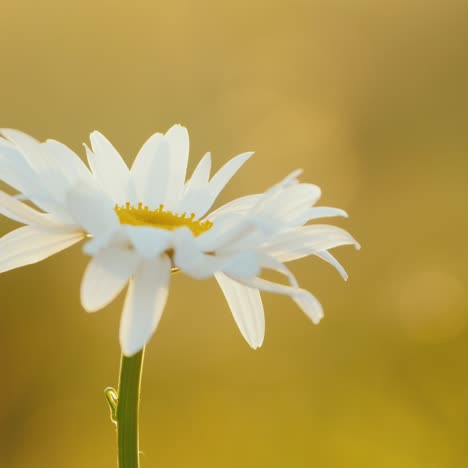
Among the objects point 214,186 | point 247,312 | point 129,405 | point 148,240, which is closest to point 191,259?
point 148,240

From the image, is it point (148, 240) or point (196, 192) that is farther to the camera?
point (196, 192)

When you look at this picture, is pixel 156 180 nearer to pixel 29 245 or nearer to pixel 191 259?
pixel 29 245

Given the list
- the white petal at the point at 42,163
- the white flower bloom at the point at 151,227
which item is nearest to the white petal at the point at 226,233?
the white flower bloom at the point at 151,227

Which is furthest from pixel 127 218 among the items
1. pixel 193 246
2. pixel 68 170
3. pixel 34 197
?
pixel 193 246

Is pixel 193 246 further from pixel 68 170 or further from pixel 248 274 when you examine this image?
pixel 68 170

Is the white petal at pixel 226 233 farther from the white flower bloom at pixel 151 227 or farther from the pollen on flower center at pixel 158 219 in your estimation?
the pollen on flower center at pixel 158 219

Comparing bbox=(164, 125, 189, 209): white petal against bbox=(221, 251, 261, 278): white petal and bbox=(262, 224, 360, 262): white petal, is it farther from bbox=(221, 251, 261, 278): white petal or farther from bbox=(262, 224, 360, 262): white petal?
bbox=(221, 251, 261, 278): white petal
